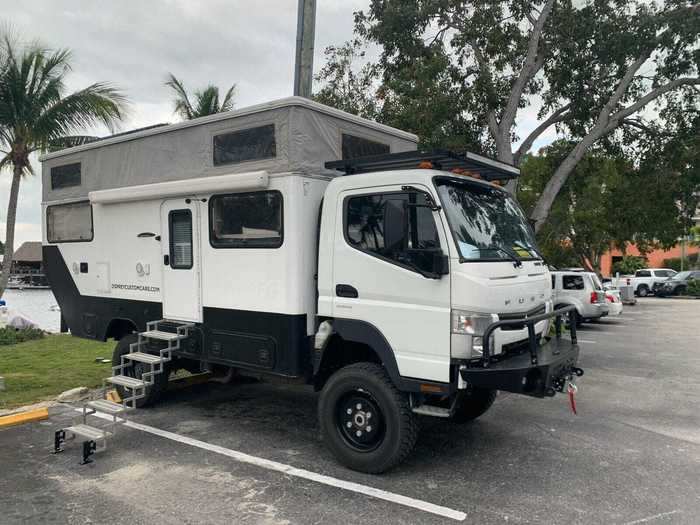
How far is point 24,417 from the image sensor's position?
6.06 m

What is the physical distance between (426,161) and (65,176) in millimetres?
5387

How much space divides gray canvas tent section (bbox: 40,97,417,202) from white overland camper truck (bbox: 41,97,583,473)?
0.02m

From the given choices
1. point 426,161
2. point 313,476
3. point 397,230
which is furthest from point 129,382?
point 426,161

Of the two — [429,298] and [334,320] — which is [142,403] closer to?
[334,320]

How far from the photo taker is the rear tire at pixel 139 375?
6.59 metres

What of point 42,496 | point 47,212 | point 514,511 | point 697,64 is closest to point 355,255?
point 514,511

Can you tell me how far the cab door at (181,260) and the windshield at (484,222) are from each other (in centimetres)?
285

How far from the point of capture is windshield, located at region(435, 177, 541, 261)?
4.50 meters

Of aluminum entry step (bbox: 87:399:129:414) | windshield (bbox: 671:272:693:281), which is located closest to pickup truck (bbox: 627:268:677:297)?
windshield (bbox: 671:272:693:281)

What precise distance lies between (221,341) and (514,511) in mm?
3258

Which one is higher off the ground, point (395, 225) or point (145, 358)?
point (395, 225)

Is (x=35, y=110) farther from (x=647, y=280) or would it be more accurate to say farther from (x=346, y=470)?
(x=647, y=280)

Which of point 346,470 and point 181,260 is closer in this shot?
point 346,470

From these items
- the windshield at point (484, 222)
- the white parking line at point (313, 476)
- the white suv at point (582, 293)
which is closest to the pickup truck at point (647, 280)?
the white suv at point (582, 293)
